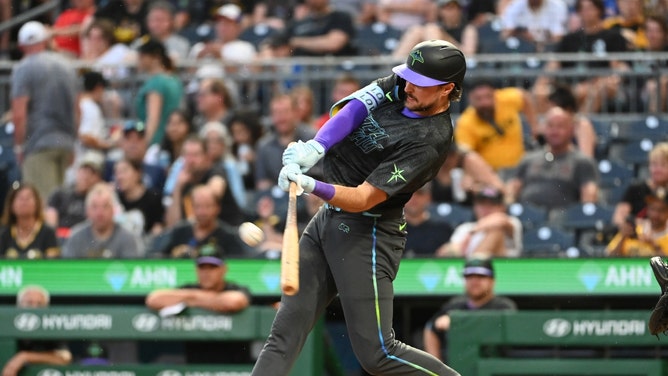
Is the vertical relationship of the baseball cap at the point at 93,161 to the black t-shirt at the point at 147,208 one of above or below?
above

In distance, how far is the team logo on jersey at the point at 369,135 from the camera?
20.5ft

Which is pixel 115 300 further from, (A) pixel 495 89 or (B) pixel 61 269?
(A) pixel 495 89

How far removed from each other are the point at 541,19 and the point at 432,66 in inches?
280

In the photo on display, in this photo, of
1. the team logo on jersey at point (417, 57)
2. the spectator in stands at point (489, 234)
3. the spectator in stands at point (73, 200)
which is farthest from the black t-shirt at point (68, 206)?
the team logo on jersey at point (417, 57)

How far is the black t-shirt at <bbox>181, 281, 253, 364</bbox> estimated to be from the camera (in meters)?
9.13

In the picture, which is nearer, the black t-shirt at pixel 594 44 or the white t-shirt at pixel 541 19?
the black t-shirt at pixel 594 44

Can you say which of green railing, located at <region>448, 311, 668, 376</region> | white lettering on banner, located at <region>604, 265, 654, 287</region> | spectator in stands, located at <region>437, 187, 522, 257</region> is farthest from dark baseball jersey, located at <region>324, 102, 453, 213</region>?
spectator in stands, located at <region>437, 187, 522, 257</region>

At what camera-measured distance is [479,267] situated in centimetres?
899

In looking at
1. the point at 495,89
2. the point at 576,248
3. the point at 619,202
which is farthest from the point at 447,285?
the point at 495,89

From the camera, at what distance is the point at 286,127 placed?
11.4 meters

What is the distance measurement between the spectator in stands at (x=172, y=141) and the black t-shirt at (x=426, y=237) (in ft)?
8.03

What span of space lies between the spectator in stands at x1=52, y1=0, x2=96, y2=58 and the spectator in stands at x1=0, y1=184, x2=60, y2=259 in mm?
3281

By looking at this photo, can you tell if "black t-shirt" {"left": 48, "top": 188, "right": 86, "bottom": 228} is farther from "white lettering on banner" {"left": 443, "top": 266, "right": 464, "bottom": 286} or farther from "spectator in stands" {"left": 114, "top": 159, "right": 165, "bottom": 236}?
"white lettering on banner" {"left": 443, "top": 266, "right": 464, "bottom": 286}

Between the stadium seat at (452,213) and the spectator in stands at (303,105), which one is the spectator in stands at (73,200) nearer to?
the spectator in stands at (303,105)
